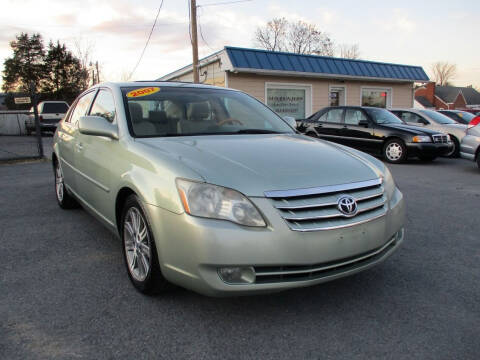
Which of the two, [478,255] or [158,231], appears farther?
[478,255]

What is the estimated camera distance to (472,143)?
8383mm

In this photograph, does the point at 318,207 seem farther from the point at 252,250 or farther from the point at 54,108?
the point at 54,108

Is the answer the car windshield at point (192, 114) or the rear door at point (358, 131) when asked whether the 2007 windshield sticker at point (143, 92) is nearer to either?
the car windshield at point (192, 114)

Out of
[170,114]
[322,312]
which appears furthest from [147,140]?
[322,312]

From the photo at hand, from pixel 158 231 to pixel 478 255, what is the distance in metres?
2.91

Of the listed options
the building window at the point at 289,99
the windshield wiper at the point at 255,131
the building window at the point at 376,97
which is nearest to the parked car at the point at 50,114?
the building window at the point at 289,99

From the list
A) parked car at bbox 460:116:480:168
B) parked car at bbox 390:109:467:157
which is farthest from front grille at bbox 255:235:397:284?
parked car at bbox 390:109:467:157

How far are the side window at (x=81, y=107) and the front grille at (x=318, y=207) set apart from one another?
288 cm

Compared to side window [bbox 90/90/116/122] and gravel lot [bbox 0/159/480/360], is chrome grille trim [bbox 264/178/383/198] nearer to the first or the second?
gravel lot [bbox 0/159/480/360]

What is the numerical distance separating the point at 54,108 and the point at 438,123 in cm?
1684

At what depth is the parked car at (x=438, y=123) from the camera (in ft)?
35.1

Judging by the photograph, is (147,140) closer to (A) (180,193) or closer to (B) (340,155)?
(A) (180,193)

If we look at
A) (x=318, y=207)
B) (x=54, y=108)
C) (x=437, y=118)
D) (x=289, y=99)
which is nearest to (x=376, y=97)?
(x=289, y=99)

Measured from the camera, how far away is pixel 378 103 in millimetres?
19281
